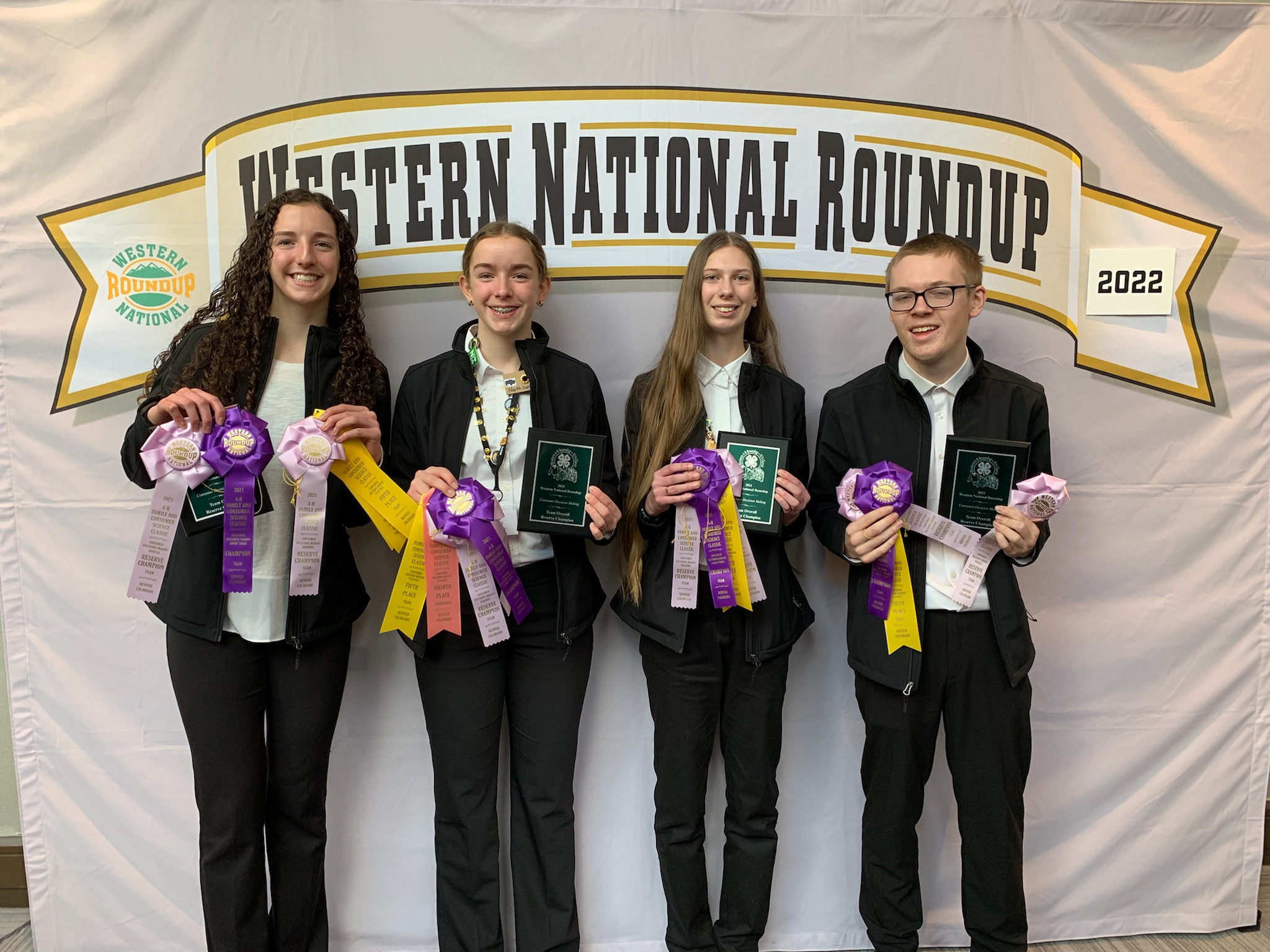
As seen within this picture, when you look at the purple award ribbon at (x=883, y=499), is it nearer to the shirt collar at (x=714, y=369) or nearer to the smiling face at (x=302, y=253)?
the shirt collar at (x=714, y=369)

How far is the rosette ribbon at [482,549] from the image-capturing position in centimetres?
165

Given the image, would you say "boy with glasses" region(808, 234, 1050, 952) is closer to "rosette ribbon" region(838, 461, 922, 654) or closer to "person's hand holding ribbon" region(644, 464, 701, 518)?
"rosette ribbon" region(838, 461, 922, 654)

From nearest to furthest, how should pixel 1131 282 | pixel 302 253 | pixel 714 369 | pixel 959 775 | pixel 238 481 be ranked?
pixel 238 481
pixel 302 253
pixel 959 775
pixel 714 369
pixel 1131 282

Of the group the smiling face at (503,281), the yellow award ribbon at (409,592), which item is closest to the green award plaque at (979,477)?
the smiling face at (503,281)

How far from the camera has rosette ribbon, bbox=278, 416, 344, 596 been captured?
64.0 inches

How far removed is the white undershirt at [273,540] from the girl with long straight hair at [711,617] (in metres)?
0.76

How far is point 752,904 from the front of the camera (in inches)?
75.2

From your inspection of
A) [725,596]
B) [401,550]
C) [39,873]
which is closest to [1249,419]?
[725,596]

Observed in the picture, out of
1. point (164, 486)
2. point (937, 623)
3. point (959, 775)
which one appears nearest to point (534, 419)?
point (164, 486)

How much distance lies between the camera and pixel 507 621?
1.81 meters

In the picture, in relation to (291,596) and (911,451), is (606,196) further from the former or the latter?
(291,596)

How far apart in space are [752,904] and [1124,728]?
121 centimetres

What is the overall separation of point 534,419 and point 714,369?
46 cm

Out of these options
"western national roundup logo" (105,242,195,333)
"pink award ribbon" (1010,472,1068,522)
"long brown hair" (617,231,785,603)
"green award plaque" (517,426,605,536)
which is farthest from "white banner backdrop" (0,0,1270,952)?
"pink award ribbon" (1010,472,1068,522)
